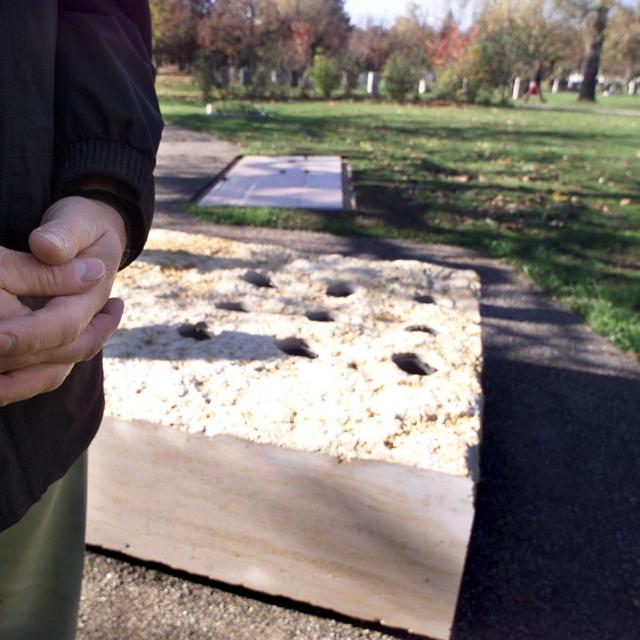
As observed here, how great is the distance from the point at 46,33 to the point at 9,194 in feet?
0.77

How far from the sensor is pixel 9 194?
888mm

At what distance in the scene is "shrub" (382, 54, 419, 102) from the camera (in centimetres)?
2047

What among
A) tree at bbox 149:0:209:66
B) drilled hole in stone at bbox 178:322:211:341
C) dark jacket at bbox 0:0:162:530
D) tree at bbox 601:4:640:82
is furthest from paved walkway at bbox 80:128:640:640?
tree at bbox 601:4:640:82

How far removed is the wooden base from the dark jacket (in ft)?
1.90

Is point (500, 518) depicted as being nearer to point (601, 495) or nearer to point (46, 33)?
point (601, 495)

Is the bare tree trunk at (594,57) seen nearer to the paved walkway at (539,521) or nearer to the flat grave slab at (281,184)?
the flat grave slab at (281,184)

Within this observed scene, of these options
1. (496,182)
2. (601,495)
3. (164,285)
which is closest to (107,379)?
(164,285)

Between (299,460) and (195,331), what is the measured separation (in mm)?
767

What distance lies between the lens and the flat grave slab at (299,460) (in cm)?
158

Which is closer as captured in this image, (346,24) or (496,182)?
(496,182)

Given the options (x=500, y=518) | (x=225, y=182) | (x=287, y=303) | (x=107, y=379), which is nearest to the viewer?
(x=107, y=379)

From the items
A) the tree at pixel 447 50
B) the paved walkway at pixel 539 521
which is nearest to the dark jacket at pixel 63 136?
the paved walkway at pixel 539 521

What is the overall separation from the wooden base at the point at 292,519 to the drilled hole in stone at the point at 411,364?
22.0 inches

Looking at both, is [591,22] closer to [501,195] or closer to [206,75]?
[206,75]
